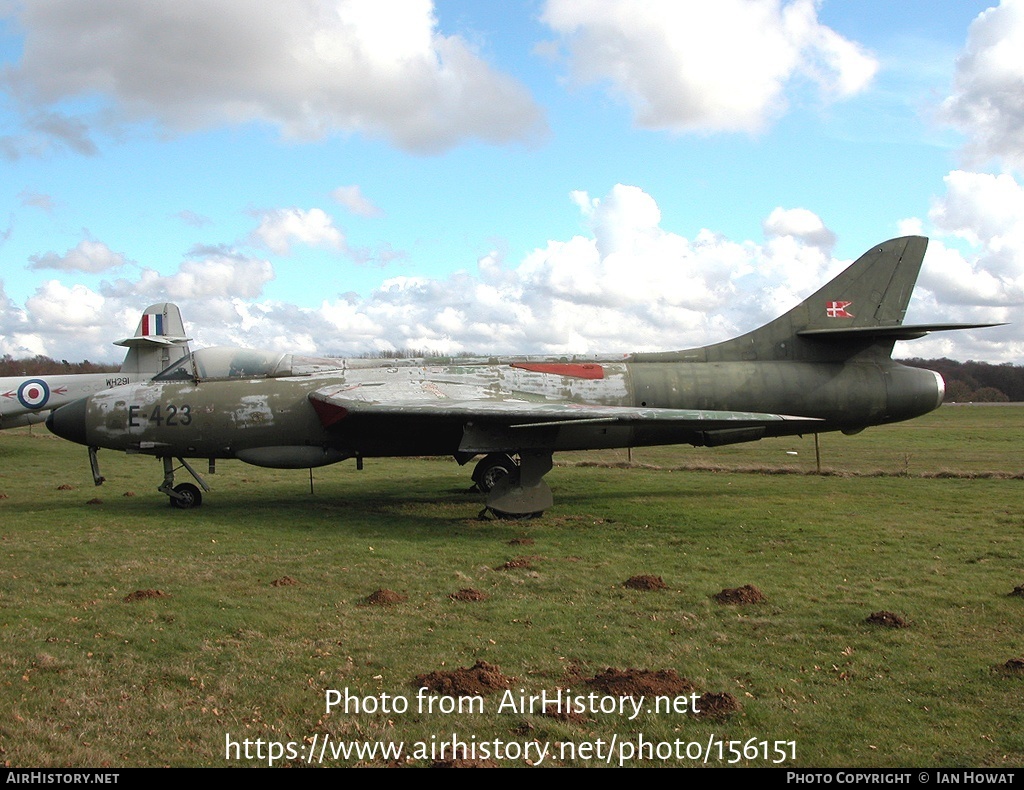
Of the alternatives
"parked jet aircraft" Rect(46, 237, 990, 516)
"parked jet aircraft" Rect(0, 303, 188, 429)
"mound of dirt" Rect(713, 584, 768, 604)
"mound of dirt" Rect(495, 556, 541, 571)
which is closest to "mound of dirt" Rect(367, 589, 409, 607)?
"mound of dirt" Rect(495, 556, 541, 571)

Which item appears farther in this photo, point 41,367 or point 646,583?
point 41,367

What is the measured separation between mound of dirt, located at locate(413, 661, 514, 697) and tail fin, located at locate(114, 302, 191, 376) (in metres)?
24.1

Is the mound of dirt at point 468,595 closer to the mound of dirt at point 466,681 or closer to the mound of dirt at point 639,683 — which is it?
the mound of dirt at point 466,681

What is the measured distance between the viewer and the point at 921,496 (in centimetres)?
1457

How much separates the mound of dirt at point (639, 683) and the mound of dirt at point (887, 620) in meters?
2.27

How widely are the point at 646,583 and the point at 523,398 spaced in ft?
20.4

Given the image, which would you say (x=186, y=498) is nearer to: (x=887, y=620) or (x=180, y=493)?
(x=180, y=493)

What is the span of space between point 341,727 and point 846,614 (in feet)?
15.6

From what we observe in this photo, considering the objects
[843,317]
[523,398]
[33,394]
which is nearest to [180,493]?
[523,398]

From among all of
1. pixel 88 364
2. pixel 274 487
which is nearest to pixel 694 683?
pixel 274 487

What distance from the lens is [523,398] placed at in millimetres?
13766
